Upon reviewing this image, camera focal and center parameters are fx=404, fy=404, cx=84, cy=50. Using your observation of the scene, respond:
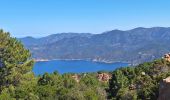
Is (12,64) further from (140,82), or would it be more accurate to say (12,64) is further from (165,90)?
(165,90)

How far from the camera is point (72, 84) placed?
55.0 metres

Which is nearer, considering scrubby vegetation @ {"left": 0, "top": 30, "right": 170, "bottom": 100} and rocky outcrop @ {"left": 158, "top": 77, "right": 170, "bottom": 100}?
rocky outcrop @ {"left": 158, "top": 77, "right": 170, "bottom": 100}

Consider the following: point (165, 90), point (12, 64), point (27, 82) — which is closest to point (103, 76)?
point (27, 82)

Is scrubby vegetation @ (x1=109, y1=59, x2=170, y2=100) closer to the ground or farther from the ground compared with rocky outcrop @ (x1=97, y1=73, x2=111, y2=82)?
farther from the ground

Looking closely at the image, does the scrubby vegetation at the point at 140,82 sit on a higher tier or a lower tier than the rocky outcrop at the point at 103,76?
higher

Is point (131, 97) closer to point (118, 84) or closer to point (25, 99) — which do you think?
point (25, 99)

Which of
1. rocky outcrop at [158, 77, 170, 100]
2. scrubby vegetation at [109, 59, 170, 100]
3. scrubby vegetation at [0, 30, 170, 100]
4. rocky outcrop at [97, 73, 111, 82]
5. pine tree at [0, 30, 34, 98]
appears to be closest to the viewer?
rocky outcrop at [158, 77, 170, 100]

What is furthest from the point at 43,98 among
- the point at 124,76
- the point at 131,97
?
the point at 124,76

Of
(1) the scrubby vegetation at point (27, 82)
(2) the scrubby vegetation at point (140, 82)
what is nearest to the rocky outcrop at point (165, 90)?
(2) the scrubby vegetation at point (140, 82)

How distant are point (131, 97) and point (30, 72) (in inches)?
629

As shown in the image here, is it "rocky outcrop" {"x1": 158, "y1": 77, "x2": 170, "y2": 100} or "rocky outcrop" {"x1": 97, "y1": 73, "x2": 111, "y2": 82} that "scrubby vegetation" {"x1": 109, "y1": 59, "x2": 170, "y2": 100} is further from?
"rocky outcrop" {"x1": 97, "y1": 73, "x2": 111, "y2": 82}

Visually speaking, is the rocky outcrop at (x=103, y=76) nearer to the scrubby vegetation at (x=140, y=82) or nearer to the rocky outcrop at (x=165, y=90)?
the scrubby vegetation at (x=140, y=82)

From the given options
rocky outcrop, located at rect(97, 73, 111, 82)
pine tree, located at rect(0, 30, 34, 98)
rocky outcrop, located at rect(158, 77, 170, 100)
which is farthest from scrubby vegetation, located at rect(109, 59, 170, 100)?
rocky outcrop, located at rect(97, 73, 111, 82)

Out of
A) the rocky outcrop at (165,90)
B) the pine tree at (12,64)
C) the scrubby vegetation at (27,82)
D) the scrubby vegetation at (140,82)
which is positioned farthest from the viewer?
the pine tree at (12,64)
